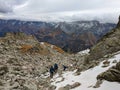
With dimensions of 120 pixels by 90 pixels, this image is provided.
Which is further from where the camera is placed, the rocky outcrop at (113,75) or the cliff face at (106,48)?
the cliff face at (106,48)

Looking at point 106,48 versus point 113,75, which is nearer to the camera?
point 113,75

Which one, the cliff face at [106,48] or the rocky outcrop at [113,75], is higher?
the cliff face at [106,48]

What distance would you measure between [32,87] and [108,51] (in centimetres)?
1791

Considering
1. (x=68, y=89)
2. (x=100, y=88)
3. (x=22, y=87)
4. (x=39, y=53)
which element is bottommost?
(x=100, y=88)

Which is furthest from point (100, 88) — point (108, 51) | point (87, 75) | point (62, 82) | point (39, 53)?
point (39, 53)

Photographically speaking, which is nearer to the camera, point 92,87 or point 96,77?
point 92,87

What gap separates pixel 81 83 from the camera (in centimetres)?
3306

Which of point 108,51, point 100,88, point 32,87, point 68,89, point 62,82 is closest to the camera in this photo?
point 100,88

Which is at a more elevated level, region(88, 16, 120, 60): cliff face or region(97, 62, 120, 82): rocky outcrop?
region(88, 16, 120, 60): cliff face

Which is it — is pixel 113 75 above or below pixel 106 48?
below

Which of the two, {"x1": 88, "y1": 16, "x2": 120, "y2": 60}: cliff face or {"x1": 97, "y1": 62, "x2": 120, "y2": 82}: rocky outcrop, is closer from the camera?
{"x1": 97, "y1": 62, "x2": 120, "y2": 82}: rocky outcrop

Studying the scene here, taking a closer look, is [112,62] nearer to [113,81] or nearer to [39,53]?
[113,81]

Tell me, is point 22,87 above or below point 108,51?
below

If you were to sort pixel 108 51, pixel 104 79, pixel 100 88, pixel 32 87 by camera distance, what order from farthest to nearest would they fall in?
pixel 108 51 < pixel 32 87 < pixel 104 79 < pixel 100 88
